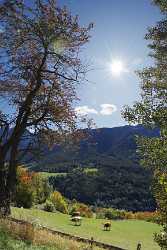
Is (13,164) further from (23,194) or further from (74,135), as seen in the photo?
(23,194)

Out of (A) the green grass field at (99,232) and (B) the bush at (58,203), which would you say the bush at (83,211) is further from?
(A) the green grass field at (99,232)

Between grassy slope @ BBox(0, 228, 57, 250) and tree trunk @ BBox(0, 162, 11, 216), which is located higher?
tree trunk @ BBox(0, 162, 11, 216)

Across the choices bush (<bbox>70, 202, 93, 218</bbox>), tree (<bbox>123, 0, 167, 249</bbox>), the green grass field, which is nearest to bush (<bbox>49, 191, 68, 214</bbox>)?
bush (<bbox>70, 202, 93, 218</bbox>)

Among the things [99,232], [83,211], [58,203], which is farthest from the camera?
[83,211]

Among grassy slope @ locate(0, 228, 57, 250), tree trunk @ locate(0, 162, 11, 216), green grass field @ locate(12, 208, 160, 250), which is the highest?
tree trunk @ locate(0, 162, 11, 216)

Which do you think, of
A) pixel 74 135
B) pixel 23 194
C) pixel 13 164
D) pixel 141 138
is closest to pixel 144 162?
pixel 141 138

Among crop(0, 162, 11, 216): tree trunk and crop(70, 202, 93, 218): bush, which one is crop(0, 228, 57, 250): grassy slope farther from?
crop(70, 202, 93, 218): bush

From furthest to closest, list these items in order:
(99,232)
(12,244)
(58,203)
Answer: (58,203), (99,232), (12,244)

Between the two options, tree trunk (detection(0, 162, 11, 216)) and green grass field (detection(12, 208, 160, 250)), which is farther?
green grass field (detection(12, 208, 160, 250))

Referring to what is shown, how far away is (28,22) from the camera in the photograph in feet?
69.3

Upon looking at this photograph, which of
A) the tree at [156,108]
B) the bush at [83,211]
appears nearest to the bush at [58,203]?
the bush at [83,211]

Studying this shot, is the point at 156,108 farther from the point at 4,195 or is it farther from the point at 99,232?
the point at 99,232

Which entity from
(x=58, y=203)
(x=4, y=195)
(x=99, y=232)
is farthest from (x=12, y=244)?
(x=58, y=203)

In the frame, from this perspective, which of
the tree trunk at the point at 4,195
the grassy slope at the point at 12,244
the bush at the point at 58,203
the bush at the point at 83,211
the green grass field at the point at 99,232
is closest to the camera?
the grassy slope at the point at 12,244
